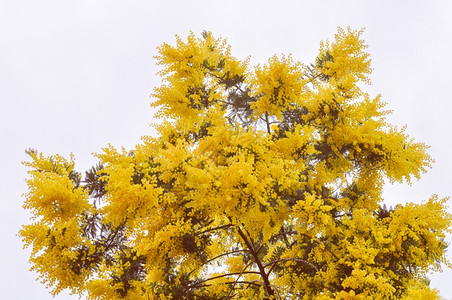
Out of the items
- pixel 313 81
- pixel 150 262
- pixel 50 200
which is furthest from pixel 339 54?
pixel 50 200

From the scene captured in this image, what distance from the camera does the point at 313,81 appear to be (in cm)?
1163

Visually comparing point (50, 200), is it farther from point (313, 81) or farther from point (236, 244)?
point (313, 81)

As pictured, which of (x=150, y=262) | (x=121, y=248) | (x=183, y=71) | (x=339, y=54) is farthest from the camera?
(x=339, y=54)

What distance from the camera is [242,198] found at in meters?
6.78

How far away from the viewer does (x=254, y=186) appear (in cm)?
664

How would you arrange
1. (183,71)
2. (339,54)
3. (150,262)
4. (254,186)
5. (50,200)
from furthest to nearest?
(339,54)
(183,71)
(150,262)
(50,200)
(254,186)

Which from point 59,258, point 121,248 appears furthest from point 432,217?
point 59,258

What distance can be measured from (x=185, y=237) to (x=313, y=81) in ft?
20.8

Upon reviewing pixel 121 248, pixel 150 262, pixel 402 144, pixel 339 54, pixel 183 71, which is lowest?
pixel 150 262

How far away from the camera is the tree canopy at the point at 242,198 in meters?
7.32

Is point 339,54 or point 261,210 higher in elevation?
point 339,54

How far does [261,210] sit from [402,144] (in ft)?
13.7

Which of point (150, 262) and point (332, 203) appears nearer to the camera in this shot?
point (150, 262)

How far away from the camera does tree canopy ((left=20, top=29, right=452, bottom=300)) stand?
288 inches
